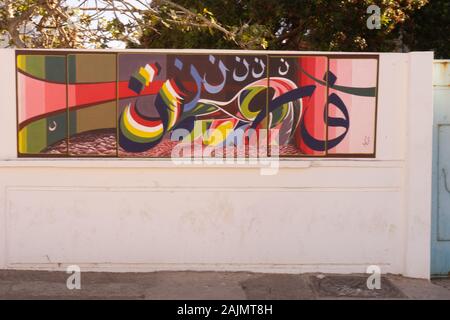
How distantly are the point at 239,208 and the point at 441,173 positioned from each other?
2127 mm

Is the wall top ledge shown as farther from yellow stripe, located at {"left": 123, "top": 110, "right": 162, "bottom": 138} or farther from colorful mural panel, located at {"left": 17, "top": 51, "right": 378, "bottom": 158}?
yellow stripe, located at {"left": 123, "top": 110, "right": 162, "bottom": 138}

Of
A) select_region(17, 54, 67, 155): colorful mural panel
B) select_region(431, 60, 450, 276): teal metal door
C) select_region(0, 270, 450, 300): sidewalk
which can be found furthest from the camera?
select_region(431, 60, 450, 276): teal metal door

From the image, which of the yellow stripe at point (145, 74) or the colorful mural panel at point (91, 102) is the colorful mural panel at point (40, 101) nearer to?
the colorful mural panel at point (91, 102)

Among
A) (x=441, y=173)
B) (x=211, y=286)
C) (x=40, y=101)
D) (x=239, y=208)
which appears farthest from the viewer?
(x=441, y=173)

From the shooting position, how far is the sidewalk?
18.4 feet

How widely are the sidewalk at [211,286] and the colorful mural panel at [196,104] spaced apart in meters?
1.21

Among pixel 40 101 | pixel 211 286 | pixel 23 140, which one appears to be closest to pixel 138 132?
pixel 40 101

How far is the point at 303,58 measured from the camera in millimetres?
6152

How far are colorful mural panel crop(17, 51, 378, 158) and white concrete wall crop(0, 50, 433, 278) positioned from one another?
167 millimetres

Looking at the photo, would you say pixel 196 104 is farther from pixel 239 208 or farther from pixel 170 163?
pixel 239 208

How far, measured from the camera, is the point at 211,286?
585 cm

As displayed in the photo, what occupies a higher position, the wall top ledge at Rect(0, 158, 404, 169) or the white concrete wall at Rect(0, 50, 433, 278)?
the wall top ledge at Rect(0, 158, 404, 169)

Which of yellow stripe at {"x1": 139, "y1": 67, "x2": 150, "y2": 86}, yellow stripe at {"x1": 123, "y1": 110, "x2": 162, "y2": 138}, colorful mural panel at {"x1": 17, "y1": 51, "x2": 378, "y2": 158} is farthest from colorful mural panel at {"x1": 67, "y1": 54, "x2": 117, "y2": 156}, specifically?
yellow stripe at {"x1": 139, "y1": 67, "x2": 150, "y2": 86}

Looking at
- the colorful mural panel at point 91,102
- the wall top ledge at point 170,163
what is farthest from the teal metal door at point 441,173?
the colorful mural panel at point 91,102
